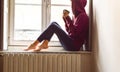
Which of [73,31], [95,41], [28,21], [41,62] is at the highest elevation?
[28,21]

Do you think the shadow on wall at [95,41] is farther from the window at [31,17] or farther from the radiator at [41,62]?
the window at [31,17]

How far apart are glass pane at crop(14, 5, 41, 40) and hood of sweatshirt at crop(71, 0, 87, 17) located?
53cm

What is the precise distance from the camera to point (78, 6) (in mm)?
2551

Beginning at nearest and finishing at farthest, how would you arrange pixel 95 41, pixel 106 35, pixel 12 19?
pixel 106 35 → pixel 95 41 → pixel 12 19

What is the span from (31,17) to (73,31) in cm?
65

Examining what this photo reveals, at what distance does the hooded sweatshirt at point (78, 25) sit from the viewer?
98.8 inches

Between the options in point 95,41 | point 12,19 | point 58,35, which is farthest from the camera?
point 12,19

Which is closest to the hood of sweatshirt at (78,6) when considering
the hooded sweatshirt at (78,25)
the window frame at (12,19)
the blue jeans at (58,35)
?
the hooded sweatshirt at (78,25)

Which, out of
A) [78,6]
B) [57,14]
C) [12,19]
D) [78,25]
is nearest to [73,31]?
[78,25]

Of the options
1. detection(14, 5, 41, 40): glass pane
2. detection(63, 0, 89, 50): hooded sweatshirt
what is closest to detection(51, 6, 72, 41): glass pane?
detection(14, 5, 41, 40): glass pane

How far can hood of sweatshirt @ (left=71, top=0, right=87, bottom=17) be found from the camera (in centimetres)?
253

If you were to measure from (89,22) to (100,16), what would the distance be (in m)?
0.36

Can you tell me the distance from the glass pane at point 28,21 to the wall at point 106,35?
0.79 meters

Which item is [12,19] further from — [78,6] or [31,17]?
[78,6]
